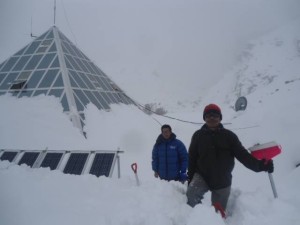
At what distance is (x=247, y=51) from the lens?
174 meters

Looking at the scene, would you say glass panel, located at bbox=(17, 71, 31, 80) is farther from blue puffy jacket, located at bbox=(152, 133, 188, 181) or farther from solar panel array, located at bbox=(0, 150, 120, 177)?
blue puffy jacket, located at bbox=(152, 133, 188, 181)

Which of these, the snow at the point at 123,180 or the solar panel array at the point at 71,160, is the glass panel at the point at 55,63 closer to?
the snow at the point at 123,180

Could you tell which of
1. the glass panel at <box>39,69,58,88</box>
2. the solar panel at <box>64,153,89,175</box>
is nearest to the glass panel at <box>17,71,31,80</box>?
the glass panel at <box>39,69,58,88</box>

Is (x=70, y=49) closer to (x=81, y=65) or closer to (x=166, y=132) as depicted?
(x=81, y=65)

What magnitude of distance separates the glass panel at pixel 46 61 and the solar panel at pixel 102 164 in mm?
9782

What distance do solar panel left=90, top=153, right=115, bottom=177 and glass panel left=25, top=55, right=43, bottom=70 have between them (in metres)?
10.4

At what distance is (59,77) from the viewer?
14.1 meters

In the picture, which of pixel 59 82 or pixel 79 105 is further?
pixel 59 82

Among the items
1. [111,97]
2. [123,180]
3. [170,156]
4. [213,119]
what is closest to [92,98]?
[111,97]

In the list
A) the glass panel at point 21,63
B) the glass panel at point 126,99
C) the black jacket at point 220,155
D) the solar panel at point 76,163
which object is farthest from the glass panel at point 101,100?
the black jacket at point 220,155

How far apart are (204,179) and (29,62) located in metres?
14.9

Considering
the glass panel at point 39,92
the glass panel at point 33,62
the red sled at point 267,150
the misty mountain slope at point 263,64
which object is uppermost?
the red sled at point 267,150

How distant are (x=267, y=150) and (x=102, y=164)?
4283 mm

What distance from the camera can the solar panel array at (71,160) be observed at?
705 centimetres
